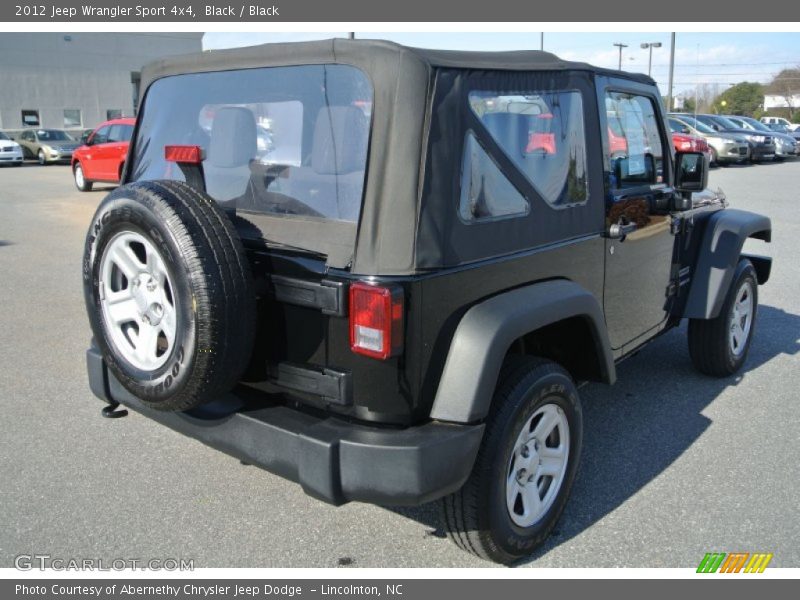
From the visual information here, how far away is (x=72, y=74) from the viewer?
34875 millimetres

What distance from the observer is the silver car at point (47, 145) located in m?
25.2

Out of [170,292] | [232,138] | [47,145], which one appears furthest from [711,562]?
[47,145]

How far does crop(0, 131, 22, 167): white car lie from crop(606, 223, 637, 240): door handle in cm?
2603

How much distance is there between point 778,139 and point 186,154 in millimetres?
26699

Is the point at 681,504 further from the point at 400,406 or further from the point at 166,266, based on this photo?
the point at 166,266

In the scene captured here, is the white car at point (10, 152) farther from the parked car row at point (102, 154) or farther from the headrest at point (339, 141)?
the headrest at point (339, 141)

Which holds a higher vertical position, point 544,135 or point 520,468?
point 544,135

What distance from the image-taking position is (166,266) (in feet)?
8.09

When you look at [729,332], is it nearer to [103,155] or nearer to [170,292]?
[170,292]

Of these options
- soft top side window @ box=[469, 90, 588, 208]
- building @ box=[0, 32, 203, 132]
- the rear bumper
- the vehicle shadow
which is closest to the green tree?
building @ box=[0, 32, 203, 132]

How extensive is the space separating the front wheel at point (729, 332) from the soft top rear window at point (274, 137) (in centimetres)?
303


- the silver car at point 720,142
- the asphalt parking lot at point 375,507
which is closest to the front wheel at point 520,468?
the asphalt parking lot at point 375,507

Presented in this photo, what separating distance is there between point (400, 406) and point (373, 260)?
51cm

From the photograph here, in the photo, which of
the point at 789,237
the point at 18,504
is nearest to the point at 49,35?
the point at 789,237
